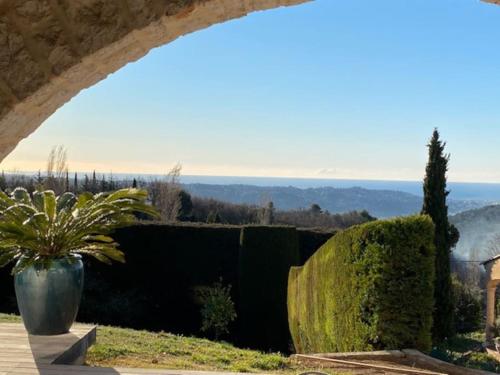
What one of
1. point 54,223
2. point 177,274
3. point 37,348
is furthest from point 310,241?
point 37,348

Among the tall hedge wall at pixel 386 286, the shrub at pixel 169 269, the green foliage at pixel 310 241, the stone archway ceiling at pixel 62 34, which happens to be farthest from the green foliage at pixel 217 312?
the stone archway ceiling at pixel 62 34

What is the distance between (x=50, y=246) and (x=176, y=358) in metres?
1.71

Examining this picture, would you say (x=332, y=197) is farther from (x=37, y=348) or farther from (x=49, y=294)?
(x=37, y=348)

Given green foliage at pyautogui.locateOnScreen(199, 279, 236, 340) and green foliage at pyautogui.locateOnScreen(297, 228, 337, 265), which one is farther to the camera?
green foliage at pyautogui.locateOnScreen(297, 228, 337, 265)

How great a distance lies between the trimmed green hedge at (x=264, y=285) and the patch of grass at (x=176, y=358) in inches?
150

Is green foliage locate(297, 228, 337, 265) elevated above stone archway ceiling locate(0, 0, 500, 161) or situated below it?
below

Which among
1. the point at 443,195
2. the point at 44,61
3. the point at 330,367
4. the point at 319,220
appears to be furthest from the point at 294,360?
the point at 319,220

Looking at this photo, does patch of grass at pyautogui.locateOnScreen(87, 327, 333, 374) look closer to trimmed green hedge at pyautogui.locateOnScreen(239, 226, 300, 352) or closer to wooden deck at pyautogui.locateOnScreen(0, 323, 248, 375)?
wooden deck at pyautogui.locateOnScreen(0, 323, 248, 375)

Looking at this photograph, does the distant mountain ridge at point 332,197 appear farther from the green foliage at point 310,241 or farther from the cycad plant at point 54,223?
the cycad plant at point 54,223

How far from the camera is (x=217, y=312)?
31.2 feet

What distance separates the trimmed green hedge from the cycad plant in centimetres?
546

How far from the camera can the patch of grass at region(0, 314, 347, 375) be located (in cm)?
457

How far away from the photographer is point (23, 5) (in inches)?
70.1

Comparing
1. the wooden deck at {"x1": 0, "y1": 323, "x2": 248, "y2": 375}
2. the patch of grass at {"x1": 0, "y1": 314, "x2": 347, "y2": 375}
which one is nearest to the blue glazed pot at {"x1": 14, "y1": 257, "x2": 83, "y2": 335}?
the wooden deck at {"x1": 0, "y1": 323, "x2": 248, "y2": 375}
